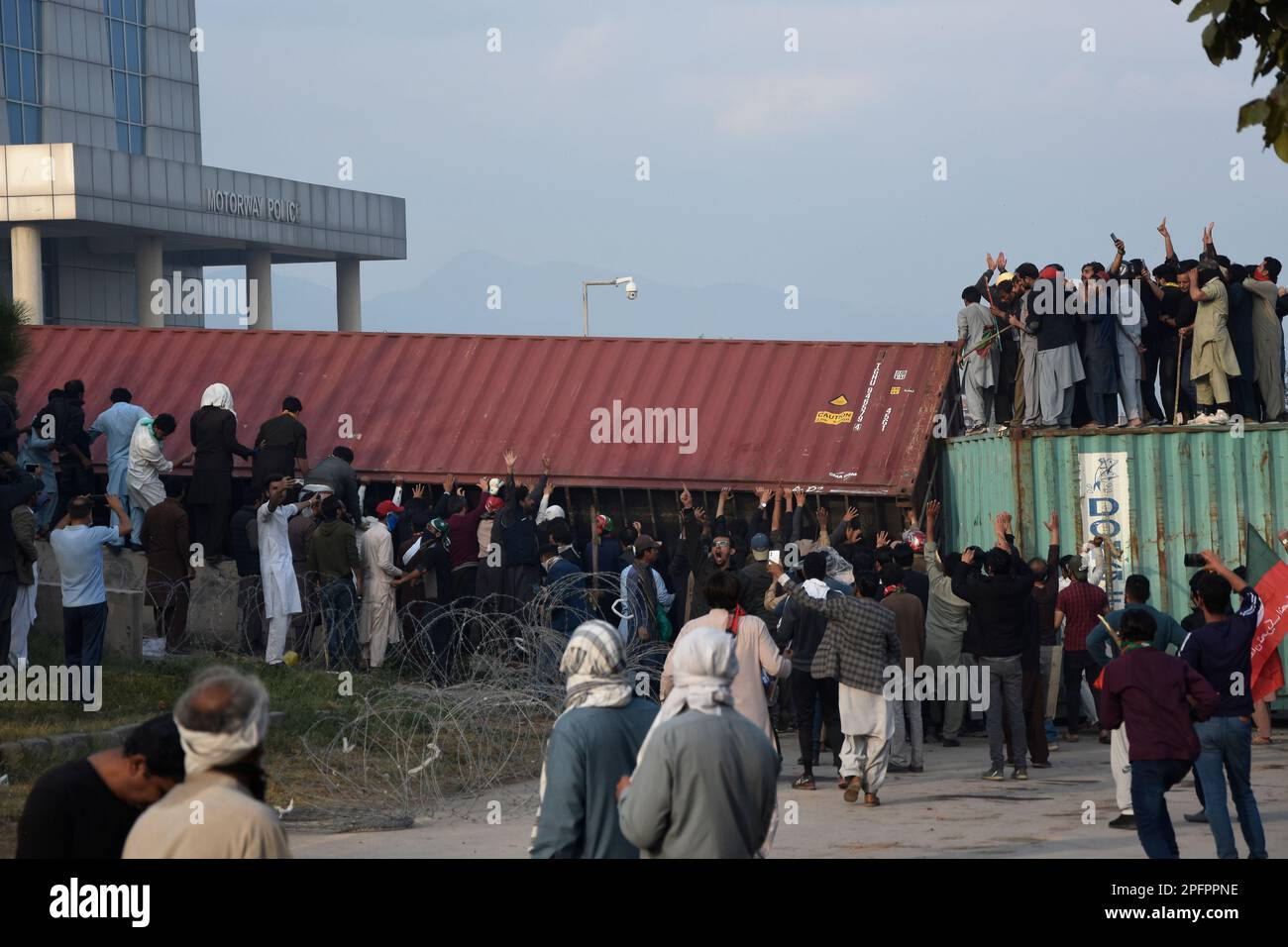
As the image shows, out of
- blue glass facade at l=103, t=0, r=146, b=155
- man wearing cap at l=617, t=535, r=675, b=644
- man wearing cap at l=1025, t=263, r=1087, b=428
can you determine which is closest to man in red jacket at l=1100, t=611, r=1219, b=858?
man wearing cap at l=617, t=535, r=675, b=644

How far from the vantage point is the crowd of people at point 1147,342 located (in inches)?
608

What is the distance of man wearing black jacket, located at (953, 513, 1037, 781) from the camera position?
12180mm

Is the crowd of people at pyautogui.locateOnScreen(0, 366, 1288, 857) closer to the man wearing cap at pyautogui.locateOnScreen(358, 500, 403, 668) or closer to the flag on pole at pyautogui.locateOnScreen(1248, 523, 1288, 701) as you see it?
the man wearing cap at pyautogui.locateOnScreen(358, 500, 403, 668)

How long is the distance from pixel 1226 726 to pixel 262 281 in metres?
52.0

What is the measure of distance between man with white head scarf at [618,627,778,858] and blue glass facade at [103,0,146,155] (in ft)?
196

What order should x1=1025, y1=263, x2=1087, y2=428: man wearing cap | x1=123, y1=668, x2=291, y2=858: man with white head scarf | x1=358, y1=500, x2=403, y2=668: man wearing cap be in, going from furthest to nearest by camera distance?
x1=1025, y1=263, x2=1087, y2=428: man wearing cap
x1=358, y1=500, x2=403, y2=668: man wearing cap
x1=123, y1=668, x2=291, y2=858: man with white head scarf

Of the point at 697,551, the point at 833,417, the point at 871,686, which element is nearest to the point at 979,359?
the point at 833,417

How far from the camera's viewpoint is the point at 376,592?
51.1 feet

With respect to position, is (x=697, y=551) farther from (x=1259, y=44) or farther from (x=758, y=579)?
(x=1259, y=44)

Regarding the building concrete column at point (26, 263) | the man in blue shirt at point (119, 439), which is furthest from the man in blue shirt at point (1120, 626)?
the building concrete column at point (26, 263)

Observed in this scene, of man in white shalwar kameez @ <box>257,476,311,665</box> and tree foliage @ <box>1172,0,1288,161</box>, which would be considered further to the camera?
man in white shalwar kameez @ <box>257,476,311,665</box>
